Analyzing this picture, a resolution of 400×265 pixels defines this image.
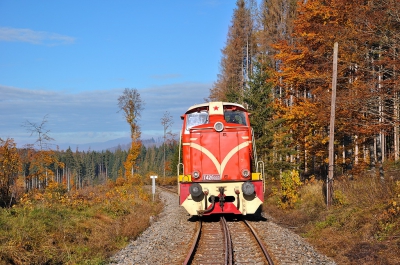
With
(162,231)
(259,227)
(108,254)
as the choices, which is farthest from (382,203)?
(108,254)

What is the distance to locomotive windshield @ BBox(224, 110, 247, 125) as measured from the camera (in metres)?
14.4

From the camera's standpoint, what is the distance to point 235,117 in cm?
1451

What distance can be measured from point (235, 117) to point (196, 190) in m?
3.16

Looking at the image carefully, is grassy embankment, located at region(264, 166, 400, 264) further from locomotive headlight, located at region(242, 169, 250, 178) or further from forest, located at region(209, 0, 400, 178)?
forest, located at region(209, 0, 400, 178)

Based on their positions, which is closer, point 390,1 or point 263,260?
point 263,260

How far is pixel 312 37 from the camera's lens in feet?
71.9

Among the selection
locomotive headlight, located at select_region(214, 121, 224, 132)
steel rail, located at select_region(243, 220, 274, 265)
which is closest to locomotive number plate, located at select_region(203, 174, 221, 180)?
locomotive headlight, located at select_region(214, 121, 224, 132)

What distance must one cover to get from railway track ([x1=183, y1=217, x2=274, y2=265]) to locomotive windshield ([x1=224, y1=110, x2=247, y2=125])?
368cm

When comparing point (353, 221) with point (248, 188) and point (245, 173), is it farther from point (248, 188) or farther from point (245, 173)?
point (245, 173)

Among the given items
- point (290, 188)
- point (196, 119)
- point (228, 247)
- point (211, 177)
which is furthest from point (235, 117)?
point (228, 247)

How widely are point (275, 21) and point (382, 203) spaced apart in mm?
28947

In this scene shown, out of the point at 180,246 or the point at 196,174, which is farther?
the point at 196,174

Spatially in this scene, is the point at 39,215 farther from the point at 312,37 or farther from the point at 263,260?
the point at 312,37

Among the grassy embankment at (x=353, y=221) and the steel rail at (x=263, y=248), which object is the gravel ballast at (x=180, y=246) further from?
the grassy embankment at (x=353, y=221)
